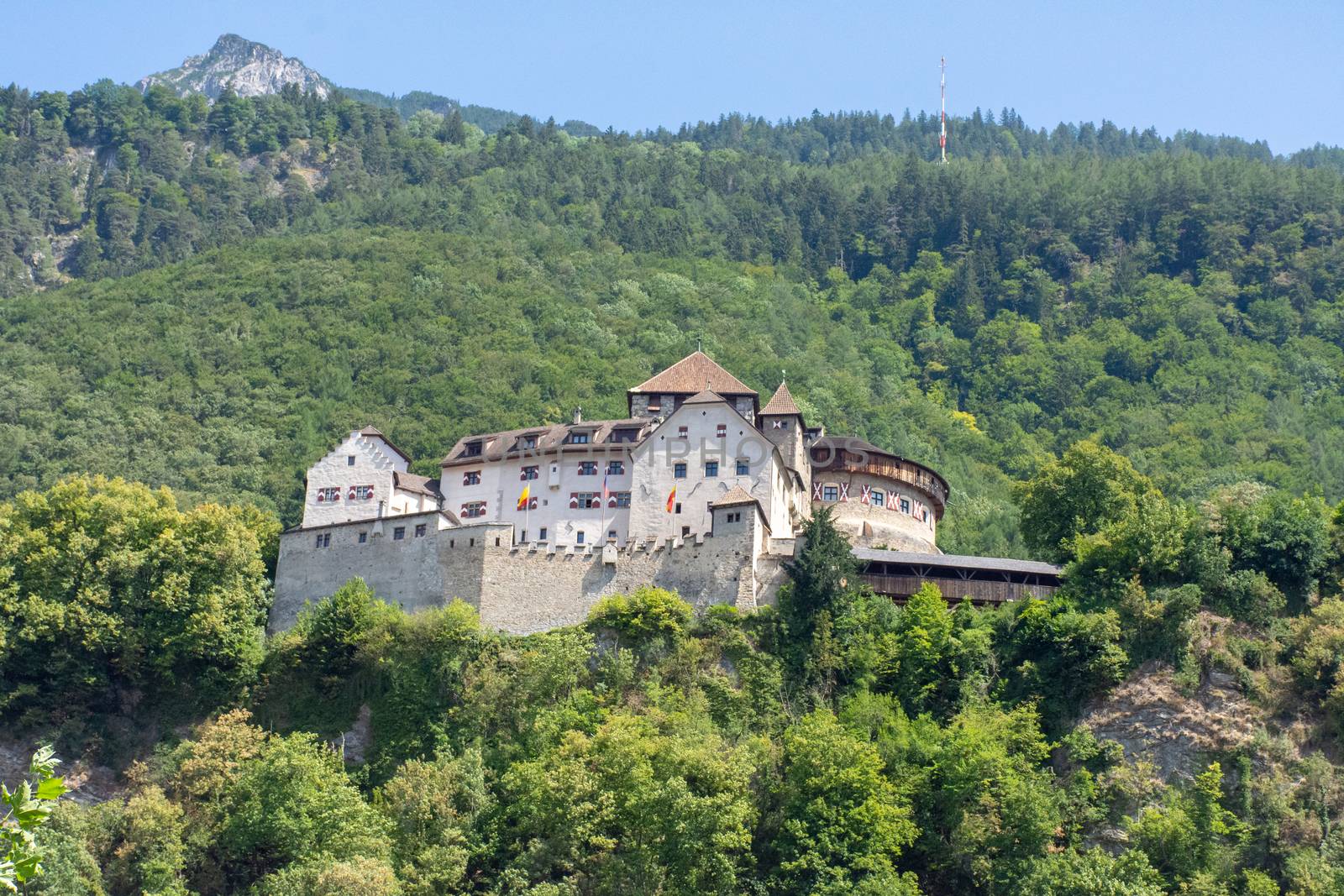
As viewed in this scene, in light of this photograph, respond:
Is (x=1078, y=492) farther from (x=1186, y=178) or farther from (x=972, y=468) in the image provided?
(x=1186, y=178)

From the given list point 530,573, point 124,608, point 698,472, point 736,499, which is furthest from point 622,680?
point 124,608

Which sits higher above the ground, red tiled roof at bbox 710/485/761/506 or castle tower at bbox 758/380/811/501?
castle tower at bbox 758/380/811/501

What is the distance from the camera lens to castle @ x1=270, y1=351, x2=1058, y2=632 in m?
62.9

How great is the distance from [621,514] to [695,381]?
9.13 meters

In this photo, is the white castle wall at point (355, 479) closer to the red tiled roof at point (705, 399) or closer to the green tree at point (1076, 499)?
the red tiled roof at point (705, 399)

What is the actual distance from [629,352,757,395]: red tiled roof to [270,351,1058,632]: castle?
0.27ft

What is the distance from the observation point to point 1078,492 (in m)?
68.8

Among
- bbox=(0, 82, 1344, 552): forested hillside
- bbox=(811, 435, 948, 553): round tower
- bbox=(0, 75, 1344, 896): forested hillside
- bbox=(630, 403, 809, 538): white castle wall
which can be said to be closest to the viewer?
bbox=(0, 75, 1344, 896): forested hillside

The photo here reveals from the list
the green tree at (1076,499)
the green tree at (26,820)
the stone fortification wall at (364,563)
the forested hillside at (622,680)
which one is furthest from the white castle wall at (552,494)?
the green tree at (26,820)

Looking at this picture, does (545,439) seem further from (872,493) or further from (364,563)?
(872,493)

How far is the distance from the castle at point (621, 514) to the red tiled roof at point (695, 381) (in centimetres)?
8

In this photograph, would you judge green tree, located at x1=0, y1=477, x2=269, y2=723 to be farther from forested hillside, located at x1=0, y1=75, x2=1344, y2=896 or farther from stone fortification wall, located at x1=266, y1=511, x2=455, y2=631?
stone fortification wall, located at x1=266, y1=511, x2=455, y2=631

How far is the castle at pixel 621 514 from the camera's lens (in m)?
62.9

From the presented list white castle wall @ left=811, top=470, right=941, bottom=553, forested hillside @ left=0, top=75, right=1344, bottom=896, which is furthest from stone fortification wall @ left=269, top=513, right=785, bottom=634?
white castle wall @ left=811, top=470, right=941, bottom=553
